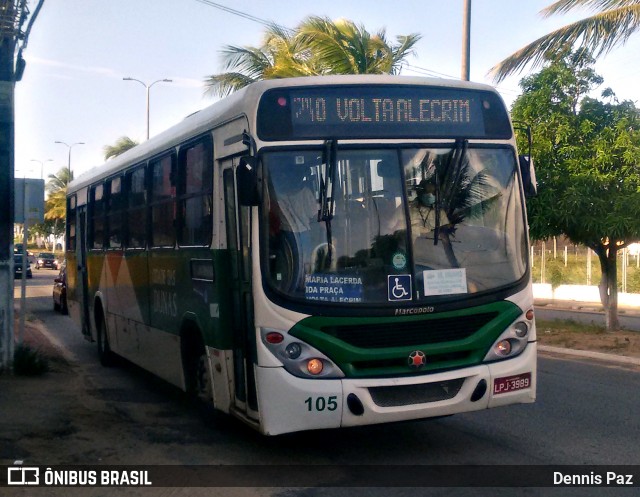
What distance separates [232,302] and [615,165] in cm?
1072

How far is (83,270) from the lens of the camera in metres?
15.4

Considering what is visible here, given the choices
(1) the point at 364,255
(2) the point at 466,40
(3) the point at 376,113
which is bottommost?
(1) the point at 364,255

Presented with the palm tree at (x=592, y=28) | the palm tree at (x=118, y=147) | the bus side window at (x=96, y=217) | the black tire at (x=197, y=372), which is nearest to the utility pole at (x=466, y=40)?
the palm tree at (x=592, y=28)

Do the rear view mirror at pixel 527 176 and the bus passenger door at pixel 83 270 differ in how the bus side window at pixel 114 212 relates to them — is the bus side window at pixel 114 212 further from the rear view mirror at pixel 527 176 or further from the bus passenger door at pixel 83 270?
the rear view mirror at pixel 527 176

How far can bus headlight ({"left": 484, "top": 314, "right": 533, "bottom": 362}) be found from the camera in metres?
7.42

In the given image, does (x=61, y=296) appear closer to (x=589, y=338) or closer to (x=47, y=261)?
(x=589, y=338)

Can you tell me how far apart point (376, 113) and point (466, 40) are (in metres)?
11.1

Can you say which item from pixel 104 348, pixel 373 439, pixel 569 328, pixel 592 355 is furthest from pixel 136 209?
pixel 569 328

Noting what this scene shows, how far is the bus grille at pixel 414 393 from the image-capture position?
702cm

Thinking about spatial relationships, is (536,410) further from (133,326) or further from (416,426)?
(133,326)

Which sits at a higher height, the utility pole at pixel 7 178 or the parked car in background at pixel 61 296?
the utility pole at pixel 7 178

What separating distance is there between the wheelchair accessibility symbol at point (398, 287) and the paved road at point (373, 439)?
4.69 feet

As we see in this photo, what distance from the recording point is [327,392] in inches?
270

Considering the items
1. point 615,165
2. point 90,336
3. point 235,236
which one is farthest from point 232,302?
point 615,165
